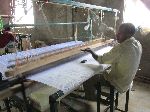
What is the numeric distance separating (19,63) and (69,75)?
0.62m

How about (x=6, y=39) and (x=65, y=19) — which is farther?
(x=65, y=19)

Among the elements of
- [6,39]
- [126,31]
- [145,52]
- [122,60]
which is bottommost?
[145,52]

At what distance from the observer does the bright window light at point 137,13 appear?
5.52 metres

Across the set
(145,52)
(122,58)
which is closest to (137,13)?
(145,52)

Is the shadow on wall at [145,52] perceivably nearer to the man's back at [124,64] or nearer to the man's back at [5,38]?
the man's back at [124,64]

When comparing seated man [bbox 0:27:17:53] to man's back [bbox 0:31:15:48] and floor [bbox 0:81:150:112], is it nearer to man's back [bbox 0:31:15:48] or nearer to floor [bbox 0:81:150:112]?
man's back [bbox 0:31:15:48]

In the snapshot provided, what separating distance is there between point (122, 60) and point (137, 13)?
3.27m

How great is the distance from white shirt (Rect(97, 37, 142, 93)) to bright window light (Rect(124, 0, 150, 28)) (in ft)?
9.24

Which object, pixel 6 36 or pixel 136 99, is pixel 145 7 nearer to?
pixel 136 99

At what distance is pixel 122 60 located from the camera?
295 centimetres

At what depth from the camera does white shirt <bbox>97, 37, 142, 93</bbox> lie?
296cm

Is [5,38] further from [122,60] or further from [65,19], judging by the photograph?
[65,19]

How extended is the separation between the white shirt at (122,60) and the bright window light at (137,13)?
2.82 meters

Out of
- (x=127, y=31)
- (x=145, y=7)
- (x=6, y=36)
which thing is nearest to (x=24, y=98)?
(x=127, y=31)
